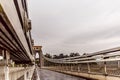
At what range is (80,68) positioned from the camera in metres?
18.1

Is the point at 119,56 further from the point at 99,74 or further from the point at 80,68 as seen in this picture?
the point at 80,68

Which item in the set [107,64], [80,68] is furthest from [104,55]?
[80,68]

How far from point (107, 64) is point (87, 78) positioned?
11.8 feet

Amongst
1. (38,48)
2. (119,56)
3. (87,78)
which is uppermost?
(38,48)

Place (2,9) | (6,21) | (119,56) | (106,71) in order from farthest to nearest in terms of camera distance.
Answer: (106,71)
(119,56)
(6,21)
(2,9)

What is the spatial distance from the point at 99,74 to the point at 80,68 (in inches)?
257

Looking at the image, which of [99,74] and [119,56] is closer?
[119,56]

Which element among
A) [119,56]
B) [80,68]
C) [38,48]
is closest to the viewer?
[119,56]

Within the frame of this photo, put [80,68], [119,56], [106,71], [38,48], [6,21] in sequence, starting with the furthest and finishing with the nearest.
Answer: [38,48]
[80,68]
[106,71]
[119,56]
[6,21]

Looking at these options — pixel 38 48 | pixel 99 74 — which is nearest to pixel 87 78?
pixel 99 74

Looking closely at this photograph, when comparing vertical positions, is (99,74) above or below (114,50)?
below

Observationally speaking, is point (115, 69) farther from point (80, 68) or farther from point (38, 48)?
point (38, 48)

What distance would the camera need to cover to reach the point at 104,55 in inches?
433

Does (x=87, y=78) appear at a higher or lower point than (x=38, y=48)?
lower
